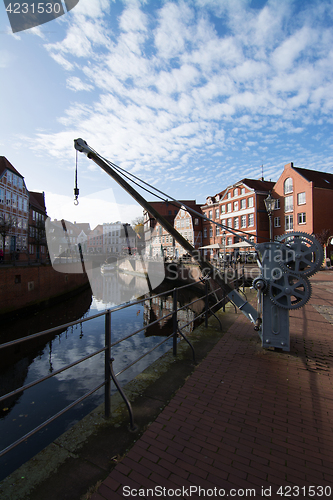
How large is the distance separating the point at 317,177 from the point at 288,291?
1490 inches

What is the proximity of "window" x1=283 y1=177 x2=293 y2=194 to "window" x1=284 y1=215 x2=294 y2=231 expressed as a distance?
11.3 ft

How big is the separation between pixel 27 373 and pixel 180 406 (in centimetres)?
813

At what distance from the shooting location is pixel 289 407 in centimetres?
294

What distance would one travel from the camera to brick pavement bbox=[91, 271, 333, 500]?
1944mm

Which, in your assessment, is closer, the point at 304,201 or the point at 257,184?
the point at 304,201

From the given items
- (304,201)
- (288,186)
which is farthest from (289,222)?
(288,186)

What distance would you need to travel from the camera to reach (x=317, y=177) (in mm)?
35375

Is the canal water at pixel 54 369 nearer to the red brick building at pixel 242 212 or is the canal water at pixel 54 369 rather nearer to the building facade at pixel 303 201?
the building facade at pixel 303 201

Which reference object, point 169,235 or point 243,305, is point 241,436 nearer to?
point 243,305

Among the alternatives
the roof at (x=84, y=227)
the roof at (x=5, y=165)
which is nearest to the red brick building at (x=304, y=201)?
the roof at (x=5, y=165)

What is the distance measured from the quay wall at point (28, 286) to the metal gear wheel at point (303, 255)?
17.0 meters

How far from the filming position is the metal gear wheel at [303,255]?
13.6 ft

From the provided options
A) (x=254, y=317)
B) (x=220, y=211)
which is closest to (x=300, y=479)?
(x=254, y=317)

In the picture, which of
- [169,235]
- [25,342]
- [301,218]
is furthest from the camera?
[169,235]
